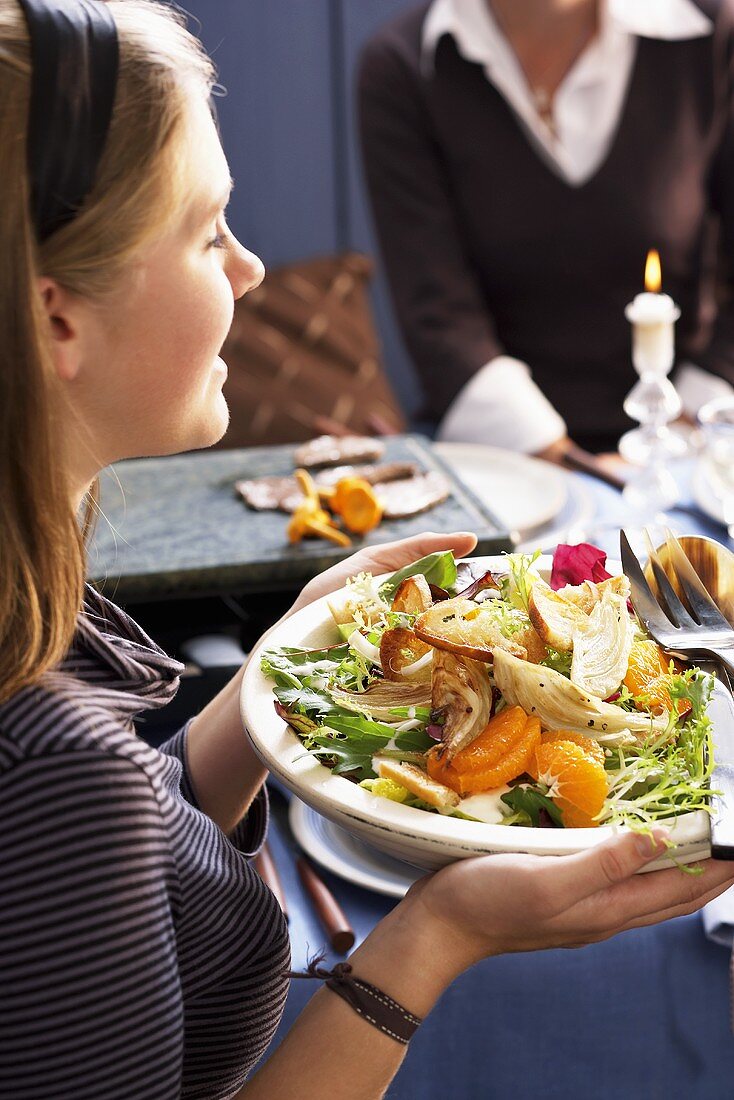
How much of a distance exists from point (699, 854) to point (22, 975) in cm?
47

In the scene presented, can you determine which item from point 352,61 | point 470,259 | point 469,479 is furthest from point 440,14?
point 469,479

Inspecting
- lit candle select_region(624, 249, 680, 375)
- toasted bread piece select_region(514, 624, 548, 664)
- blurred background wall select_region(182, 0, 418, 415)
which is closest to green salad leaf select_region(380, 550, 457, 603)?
toasted bread piece select_region(514, 624, 548, 664)

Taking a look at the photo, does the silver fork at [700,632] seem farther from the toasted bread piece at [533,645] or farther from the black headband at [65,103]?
the black headband at [65,103]

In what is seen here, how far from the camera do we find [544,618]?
3.24ft

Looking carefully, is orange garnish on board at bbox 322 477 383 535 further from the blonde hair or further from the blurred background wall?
the blurred background wall

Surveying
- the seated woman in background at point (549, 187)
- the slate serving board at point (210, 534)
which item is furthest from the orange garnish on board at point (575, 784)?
the seated woman in background at point (549, 187)

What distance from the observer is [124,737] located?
0.83m

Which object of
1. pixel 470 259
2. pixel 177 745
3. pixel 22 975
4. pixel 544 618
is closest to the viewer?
pixel 22 975

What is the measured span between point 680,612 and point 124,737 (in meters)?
0.54

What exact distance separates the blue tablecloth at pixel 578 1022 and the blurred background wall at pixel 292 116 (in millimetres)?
3646

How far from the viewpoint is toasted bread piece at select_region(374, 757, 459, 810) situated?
2.77 feet

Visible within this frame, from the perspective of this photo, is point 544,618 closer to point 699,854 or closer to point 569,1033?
point 699,854

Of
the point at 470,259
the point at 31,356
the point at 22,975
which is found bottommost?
the point at 470,259

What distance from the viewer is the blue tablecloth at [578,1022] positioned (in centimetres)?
117
